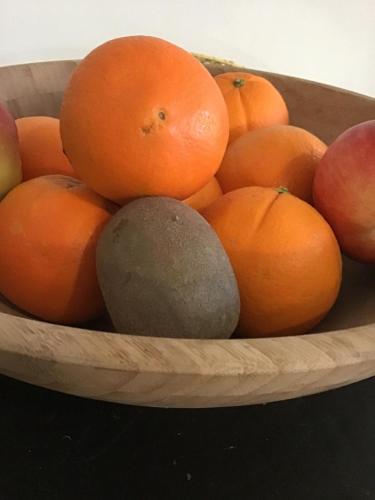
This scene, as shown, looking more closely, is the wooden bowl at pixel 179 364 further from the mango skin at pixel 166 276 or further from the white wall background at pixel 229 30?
the white wall background at pixel 229 30

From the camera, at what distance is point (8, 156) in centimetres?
52

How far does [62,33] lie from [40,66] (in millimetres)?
241

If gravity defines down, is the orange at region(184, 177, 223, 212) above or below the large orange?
below

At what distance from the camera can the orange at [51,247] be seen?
0.47 metres

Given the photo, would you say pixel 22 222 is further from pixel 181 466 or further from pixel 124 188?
pixel 181 466

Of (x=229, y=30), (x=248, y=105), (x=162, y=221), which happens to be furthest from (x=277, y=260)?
(x=229, y=30)

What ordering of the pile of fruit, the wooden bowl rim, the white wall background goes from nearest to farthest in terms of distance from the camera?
1. the wooden bowl rim
2. the pile of fruit
3. the white wall background

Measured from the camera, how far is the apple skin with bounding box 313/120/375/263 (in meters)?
0.51

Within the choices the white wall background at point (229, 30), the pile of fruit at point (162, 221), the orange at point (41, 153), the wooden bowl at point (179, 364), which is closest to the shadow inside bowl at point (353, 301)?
the pile of fruit at point (162, 221)

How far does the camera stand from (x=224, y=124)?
49 cm

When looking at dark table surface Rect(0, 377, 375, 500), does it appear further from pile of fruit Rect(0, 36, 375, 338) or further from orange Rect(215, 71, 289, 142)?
orange Rect(215, 71, 289, 142)

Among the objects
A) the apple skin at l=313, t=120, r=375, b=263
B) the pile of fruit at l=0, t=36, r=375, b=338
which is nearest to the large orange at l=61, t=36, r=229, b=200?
the pile of fruit at l=0, t=36, r=375, b=338

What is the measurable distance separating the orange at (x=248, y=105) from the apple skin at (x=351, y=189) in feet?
0.39

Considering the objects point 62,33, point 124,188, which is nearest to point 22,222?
point 124,188
